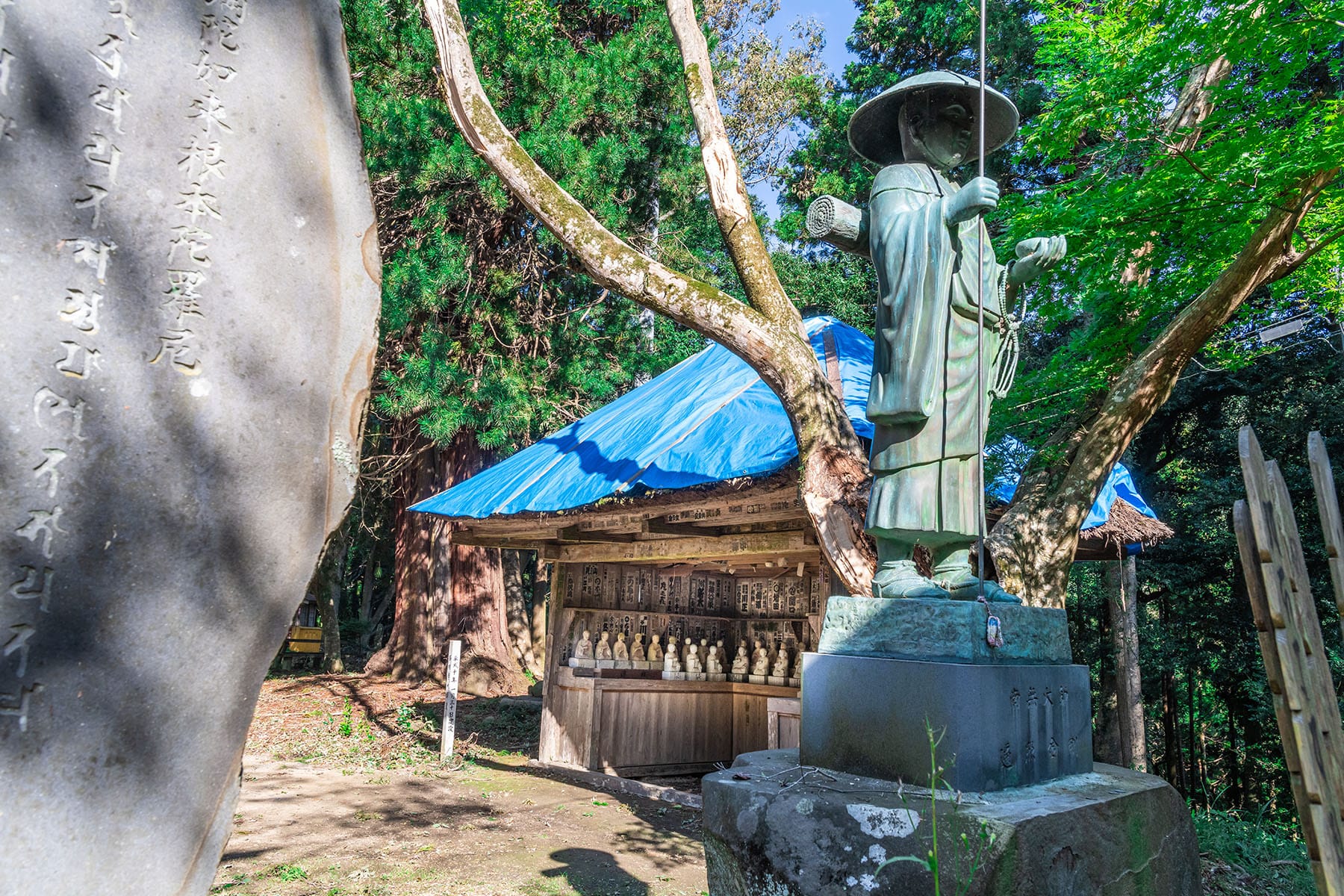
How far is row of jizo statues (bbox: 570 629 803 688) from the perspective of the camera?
9.16 m

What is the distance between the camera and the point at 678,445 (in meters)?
6.55

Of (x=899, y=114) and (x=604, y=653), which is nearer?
(x=899, y=114)

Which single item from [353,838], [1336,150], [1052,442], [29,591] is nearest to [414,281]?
[353,838]

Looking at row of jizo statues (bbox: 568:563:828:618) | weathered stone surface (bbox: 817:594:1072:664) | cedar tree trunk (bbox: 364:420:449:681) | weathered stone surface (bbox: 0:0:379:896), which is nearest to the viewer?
weathered stone surface (bbox: 0:0:379:896)

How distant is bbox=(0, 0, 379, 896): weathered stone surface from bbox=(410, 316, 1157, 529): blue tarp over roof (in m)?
4.16

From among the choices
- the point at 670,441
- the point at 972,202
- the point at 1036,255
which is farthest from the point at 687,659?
the point at 972,202

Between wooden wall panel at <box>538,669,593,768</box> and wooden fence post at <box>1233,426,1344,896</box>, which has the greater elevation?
wooden fence post at <box>1233,426,1344,896</box>

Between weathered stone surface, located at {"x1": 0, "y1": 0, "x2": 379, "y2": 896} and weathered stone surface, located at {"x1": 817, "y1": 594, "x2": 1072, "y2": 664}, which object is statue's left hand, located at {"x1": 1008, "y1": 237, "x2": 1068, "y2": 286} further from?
weathered stone surface, located at {"x1": 0, "y1": 0, "x2": 379, "y2": 896}

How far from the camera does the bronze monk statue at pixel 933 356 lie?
3176mm

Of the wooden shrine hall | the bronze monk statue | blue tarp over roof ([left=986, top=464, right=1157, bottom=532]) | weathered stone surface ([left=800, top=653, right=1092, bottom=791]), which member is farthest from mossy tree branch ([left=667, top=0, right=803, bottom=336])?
weathered stone surface ([left=800, top=653, right=1092, bottom=791])

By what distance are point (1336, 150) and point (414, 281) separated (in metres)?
8.77

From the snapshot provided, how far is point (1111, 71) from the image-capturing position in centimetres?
507

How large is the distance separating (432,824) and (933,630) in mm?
5281

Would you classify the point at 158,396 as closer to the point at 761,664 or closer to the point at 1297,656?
the point at 1297,656
